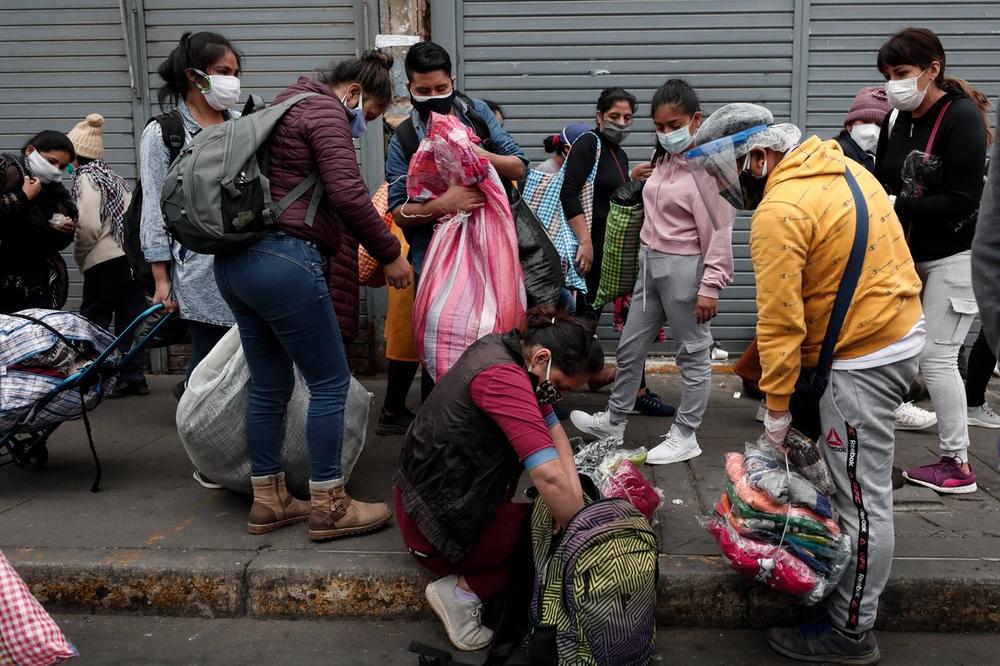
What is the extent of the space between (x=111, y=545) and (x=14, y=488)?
3.47 feet

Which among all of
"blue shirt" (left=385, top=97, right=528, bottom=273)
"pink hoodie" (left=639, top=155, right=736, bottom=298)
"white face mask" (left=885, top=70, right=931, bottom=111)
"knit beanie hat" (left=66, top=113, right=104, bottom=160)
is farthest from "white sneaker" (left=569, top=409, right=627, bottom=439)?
"knit beanie hat" (left=66, top=113, right=104, bottom=160)

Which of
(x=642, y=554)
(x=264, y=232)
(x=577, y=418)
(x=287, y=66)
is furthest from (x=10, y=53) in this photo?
(x=642, y=554)

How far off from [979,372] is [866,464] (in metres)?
2.67

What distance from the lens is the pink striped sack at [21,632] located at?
2.30 m

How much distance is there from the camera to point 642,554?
2.77m

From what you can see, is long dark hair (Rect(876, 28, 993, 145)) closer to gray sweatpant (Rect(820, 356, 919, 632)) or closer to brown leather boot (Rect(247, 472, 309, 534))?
gray sweatpant (Rect(820, 356, 919, 632))

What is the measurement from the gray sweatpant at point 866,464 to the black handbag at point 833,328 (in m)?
0.05

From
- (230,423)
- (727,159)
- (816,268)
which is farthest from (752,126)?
(230,423)

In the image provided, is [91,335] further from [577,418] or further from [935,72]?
[935,72]

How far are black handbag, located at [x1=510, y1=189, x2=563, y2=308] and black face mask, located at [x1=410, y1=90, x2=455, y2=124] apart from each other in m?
0.55

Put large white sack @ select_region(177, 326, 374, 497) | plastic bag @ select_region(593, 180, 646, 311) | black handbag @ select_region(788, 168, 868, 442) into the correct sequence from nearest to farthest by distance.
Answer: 1. black handbag @ select_region(788, 168, 868, 442)
2. large white sack @ select_region(177, 326, 374, 497)
3. plastic bag @ select_region(593, 180, 646, 311)

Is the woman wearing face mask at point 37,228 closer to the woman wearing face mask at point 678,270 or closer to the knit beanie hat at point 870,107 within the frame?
the woman wearing face mask at point 678,270

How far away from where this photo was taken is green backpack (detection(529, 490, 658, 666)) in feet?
8.81

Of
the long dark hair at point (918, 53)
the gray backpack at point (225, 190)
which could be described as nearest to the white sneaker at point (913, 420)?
the long dark hair at point (918, 53)
